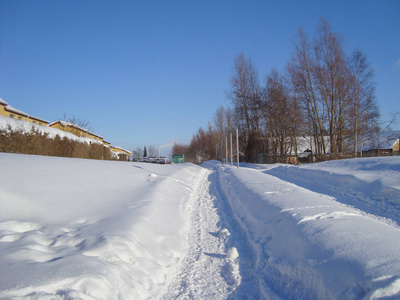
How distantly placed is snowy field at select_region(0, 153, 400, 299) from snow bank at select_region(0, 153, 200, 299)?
0.05ft

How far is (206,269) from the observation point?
153 inches

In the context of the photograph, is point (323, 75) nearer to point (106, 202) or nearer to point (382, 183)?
point (382, 183)

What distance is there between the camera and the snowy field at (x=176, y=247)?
2.67 metres

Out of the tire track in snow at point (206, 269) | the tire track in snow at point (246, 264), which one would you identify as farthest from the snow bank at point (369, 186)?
the tire track in snow at point (206, 269)

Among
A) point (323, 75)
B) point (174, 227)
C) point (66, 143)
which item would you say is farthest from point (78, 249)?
point (323, 75)

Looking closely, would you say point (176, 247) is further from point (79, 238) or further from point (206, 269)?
point (79, 238)

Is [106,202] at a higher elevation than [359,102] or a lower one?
lower

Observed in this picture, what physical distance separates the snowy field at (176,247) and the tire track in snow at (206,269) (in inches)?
0.6

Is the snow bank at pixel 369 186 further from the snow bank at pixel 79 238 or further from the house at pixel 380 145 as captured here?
the house at pixel 380 145

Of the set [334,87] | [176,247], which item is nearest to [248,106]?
[334,87]

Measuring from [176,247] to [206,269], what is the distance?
96 cm

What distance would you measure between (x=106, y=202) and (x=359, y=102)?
2735cm

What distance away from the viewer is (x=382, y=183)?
8.82 m

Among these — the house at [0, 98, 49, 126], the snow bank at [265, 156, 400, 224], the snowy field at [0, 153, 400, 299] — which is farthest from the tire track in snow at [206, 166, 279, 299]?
the house at [0, 98, 49, 126]
